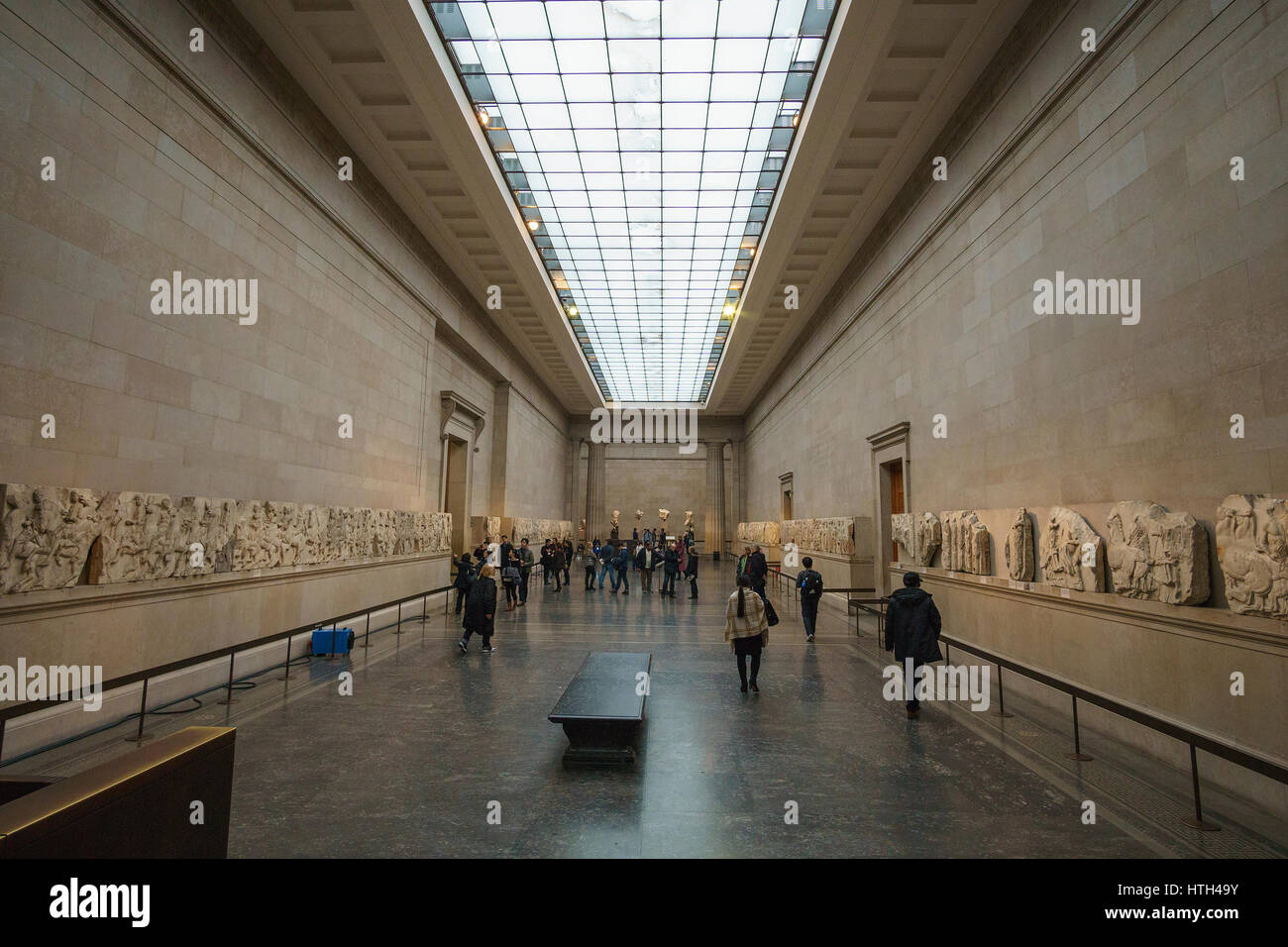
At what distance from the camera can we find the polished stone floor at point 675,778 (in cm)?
388

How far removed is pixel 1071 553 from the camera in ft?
21.3

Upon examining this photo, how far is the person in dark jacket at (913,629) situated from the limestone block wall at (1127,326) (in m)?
1.61

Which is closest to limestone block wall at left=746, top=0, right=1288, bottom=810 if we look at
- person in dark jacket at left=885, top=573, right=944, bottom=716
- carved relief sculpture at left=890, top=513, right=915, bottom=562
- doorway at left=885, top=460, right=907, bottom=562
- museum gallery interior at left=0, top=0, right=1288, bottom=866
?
museum gallery interior at left=0, top=0, right=1288, bottom=866

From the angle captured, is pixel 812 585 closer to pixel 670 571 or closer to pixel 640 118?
pixel 670 571

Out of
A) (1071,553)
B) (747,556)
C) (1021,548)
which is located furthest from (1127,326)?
(747,556)

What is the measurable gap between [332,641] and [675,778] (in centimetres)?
675

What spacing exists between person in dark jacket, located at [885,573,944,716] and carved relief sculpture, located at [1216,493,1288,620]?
2463 mm

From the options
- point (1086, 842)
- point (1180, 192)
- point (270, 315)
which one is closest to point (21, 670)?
point (270, 315)

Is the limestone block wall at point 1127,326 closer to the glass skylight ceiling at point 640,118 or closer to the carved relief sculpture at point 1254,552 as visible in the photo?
the carved relief sculpture at point 1254,552

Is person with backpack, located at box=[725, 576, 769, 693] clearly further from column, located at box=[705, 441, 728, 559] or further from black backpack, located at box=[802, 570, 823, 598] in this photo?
column, located at box=[705, 441, 728, 559]

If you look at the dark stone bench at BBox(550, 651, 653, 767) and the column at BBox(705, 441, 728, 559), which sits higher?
the column at BBox(705, 441, 728, 559)

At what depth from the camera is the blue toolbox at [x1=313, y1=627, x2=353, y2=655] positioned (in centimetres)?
906

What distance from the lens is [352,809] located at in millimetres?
4242
